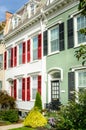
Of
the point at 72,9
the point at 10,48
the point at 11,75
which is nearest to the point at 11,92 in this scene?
the point at 11,75

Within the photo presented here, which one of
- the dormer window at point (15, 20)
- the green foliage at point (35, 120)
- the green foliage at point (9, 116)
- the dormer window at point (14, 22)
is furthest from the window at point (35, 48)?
the green foliage at point (35, 120)

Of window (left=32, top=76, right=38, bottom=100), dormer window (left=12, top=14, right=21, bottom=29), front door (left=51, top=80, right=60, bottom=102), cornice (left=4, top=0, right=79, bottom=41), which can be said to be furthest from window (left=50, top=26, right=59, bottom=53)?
dormer window (left=12, top=14, right=21, bottom=29)

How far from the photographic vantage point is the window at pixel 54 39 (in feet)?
68.3

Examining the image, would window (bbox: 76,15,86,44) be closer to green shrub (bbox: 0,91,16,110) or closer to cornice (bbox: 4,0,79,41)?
cornice (bbox: 4,0,79,41)

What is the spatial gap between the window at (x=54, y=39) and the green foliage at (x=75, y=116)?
7.77 meters

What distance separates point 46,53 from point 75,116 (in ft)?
30.4

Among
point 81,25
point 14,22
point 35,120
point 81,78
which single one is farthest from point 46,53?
point 14,22

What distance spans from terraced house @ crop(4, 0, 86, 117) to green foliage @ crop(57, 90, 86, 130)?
15.1 ft

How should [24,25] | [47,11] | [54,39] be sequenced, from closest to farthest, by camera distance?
1. [54,39]
2. [47,11]
3. [24,25]

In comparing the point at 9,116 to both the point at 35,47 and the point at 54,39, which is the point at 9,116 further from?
the point at 54,39

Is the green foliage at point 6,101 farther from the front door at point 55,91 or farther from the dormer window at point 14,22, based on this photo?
the dormer window at point 14,22

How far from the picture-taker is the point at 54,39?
21.2 meters

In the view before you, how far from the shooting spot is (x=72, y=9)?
19141 millimetres

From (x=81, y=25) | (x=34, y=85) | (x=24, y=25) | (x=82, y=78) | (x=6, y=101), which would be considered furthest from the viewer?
(x=6, y=101)
